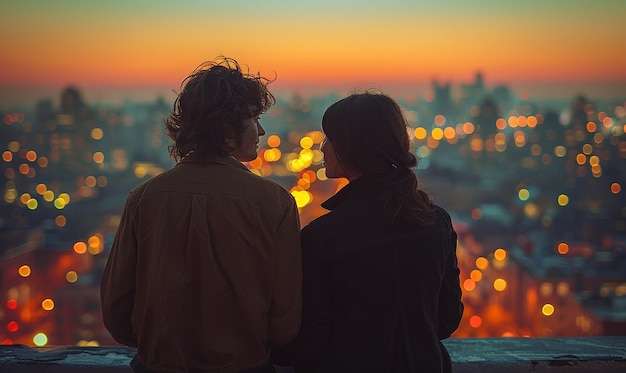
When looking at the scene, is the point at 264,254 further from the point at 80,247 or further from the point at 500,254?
the point at 500,254

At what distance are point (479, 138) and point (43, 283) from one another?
39.1m

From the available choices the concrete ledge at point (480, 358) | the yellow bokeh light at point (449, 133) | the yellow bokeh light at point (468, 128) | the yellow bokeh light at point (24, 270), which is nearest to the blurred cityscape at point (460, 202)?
the yellow bokeh light at point (24, 270)

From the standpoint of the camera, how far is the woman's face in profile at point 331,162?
1537mm

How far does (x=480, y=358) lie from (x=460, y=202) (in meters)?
40.2

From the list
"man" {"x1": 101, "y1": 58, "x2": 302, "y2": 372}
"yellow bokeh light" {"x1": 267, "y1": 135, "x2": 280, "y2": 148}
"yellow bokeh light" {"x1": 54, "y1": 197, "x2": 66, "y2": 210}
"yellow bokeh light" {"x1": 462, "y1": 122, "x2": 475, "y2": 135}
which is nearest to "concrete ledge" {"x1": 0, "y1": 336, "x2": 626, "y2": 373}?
"man" {"x1": 101, "y1": 58, "x2": 302, "y2": 372}

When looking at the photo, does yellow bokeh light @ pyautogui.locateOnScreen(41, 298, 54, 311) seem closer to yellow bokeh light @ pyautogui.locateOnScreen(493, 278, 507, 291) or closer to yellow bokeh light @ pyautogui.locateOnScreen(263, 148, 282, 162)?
yellow bokeh light @ pyautogui.locateOnScreen(263, 148, 282, 162)

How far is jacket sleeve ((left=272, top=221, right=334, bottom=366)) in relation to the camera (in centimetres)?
148

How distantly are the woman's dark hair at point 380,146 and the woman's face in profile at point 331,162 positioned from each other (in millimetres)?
18

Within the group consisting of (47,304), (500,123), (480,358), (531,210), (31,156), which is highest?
(480,358)

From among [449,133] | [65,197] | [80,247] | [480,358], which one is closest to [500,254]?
[80,247]

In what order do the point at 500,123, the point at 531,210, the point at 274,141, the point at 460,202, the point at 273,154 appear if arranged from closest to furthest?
the point at 273,154 → the point at 274,141 → the point at 531,210 → the point at 460,202 → the point at 500,123

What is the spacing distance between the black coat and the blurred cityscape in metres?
11.2

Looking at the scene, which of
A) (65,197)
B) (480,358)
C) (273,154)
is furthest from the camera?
(273,154)

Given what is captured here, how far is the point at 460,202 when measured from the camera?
1620 inches
